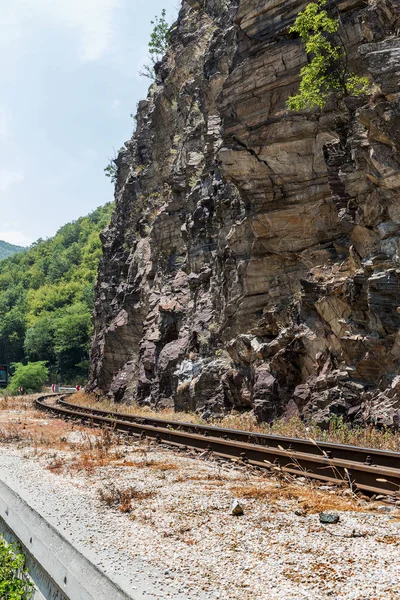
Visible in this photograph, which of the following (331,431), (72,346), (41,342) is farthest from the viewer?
(41,342)

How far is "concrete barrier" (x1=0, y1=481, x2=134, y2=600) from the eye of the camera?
3.94m

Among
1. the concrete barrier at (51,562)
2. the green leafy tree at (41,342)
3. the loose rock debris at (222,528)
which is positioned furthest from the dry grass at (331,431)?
the green leafy tree at (41,342)

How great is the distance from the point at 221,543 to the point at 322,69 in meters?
14.2

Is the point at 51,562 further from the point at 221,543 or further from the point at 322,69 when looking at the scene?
the point at 322,69

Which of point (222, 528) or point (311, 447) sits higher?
point (222, 528)

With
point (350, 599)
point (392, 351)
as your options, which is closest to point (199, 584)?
point (350, 599)

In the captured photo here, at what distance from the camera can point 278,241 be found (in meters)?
17.1

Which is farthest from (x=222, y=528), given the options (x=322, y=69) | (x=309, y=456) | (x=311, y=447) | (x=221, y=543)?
(x=322, y=69)

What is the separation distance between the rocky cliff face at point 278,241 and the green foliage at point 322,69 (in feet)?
1.62

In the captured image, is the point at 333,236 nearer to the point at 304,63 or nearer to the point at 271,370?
the point at 271,370

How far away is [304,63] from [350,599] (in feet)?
53.8

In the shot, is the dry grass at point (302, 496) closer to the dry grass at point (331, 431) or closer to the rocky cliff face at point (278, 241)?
the dry grass at point (331, 431)

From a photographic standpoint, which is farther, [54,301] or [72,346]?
Result: [54,301]

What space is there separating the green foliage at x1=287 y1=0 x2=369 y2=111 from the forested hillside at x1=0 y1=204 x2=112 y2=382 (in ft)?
182
